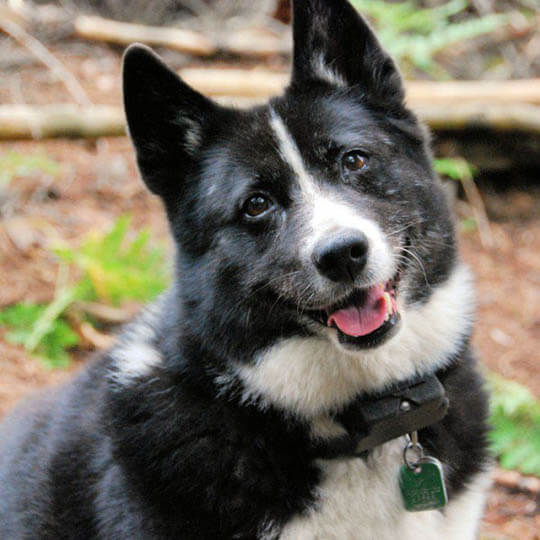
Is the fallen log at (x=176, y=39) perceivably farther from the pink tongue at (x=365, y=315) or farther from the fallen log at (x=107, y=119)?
the pink tongue at (x=365, y=315)

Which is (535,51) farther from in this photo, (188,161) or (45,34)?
(188,161)

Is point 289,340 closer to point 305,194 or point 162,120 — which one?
point 305,194

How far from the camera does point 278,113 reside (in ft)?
10.0

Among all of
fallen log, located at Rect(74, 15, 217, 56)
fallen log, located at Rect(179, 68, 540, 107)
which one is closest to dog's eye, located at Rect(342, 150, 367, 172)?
fallen log, located at Rect(179, 68, 540, 107)

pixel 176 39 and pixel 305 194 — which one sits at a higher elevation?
pixel 305 194

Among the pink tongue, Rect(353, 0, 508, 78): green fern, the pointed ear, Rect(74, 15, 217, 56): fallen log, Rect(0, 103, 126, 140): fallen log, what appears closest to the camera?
the pink tongue

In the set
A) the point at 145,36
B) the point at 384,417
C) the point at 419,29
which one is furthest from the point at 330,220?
the point at 145,36

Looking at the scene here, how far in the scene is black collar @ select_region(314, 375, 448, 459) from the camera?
281cm

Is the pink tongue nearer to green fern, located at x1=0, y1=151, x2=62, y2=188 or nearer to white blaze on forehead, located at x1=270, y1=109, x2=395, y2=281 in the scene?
white blaze on forehead, located at x1=270, y1=109, x2=395, y2=281

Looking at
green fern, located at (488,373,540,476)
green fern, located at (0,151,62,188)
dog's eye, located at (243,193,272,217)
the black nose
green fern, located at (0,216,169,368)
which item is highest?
dog's eye, located at (243,193,272,217)

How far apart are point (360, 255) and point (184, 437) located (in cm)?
96

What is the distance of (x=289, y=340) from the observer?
2902 mm

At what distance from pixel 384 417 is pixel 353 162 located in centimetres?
96

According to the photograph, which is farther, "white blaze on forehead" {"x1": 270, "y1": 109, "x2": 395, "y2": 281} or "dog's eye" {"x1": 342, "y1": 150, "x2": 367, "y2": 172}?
"dog's eye" {"x1": 342, "y1": 150, "x2": 367, "y2": 172}
